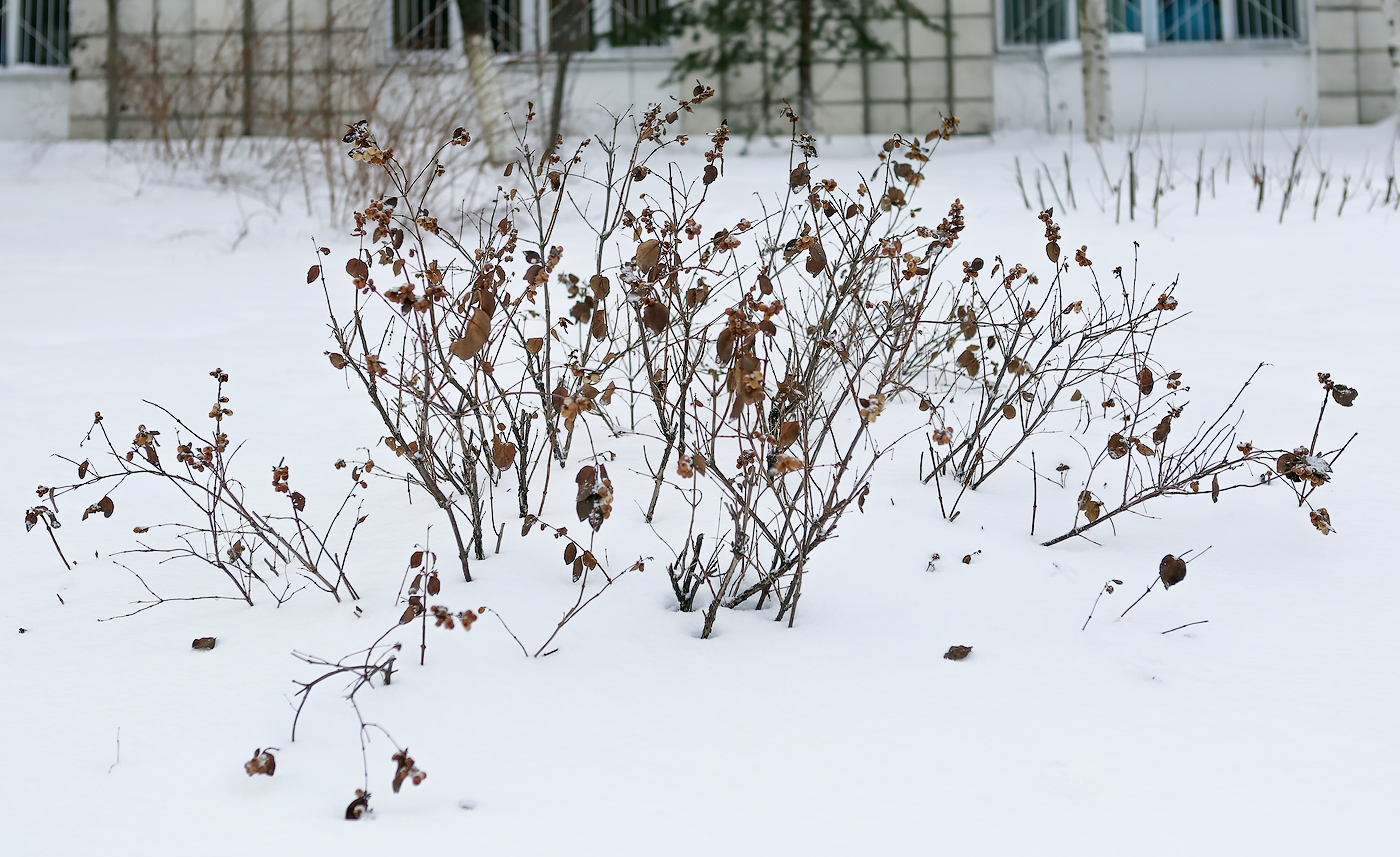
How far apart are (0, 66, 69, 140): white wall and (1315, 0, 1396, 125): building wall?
1073 cm

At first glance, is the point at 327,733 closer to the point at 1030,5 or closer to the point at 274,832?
the point at 274,832

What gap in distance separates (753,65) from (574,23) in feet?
5.20

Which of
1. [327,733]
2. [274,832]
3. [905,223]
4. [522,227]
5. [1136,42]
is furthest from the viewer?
[1136,42]

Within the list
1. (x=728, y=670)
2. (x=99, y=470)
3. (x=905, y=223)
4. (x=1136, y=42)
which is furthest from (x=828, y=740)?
(x=1136, y=42)

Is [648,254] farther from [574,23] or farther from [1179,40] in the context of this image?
[1179,40]

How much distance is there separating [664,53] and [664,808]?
8.22m

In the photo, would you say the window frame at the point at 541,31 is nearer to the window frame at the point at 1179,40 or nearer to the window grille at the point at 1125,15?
the window frame at the point at 1179,40

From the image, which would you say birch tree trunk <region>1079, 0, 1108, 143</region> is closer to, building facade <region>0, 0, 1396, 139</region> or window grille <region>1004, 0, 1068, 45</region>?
building facade <region>0, 0, 1396, 139</region>

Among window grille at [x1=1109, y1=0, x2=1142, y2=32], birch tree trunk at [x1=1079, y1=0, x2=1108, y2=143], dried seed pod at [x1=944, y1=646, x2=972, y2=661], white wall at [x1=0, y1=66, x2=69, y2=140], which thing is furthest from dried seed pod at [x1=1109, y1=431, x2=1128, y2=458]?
white wall at [x1=0, y1=66, x2=69, y2=140]

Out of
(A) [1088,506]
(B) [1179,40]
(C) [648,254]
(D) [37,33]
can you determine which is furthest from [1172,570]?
(D) [37,33]

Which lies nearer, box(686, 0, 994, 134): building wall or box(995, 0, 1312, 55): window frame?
box(686, 0, 994, 134): building wall

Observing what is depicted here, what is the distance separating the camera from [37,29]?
8852 mm

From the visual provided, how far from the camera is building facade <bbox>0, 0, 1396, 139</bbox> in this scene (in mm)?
8078

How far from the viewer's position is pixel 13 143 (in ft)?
26.7
